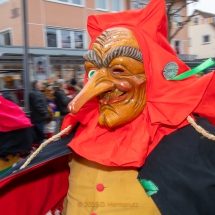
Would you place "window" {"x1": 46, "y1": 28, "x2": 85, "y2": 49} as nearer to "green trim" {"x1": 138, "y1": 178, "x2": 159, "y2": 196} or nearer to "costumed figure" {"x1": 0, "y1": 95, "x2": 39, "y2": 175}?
"costumed figure" {"x1": 0, "y1": 95, "x2": 39, "y2": 175}

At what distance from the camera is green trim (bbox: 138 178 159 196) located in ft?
3.81

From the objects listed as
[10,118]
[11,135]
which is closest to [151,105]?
[10,118]

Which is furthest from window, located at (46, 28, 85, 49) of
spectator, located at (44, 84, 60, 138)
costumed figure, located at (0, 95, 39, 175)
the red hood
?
the red hood

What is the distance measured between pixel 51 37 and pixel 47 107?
23.9ft

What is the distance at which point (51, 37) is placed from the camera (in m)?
11.7

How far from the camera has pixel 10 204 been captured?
4.85 feet

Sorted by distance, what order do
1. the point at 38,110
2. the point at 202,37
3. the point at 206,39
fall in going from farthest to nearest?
the point at 202,37 < the point at 206,39 < the point at 38,110

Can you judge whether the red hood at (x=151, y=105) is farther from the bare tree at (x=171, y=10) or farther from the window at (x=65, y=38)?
the window at (x=65, y=38)

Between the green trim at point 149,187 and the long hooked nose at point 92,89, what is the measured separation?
1.28 feet

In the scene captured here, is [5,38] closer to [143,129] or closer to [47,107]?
[47,107]

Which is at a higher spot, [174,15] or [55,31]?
[55,31]

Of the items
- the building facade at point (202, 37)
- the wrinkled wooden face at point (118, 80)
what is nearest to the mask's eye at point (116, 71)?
the wrinkled wooden face at point (118, 80)


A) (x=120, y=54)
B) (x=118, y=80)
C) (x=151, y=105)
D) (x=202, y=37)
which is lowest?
(x=151, y=105)

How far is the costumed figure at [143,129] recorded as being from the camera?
1.14m
